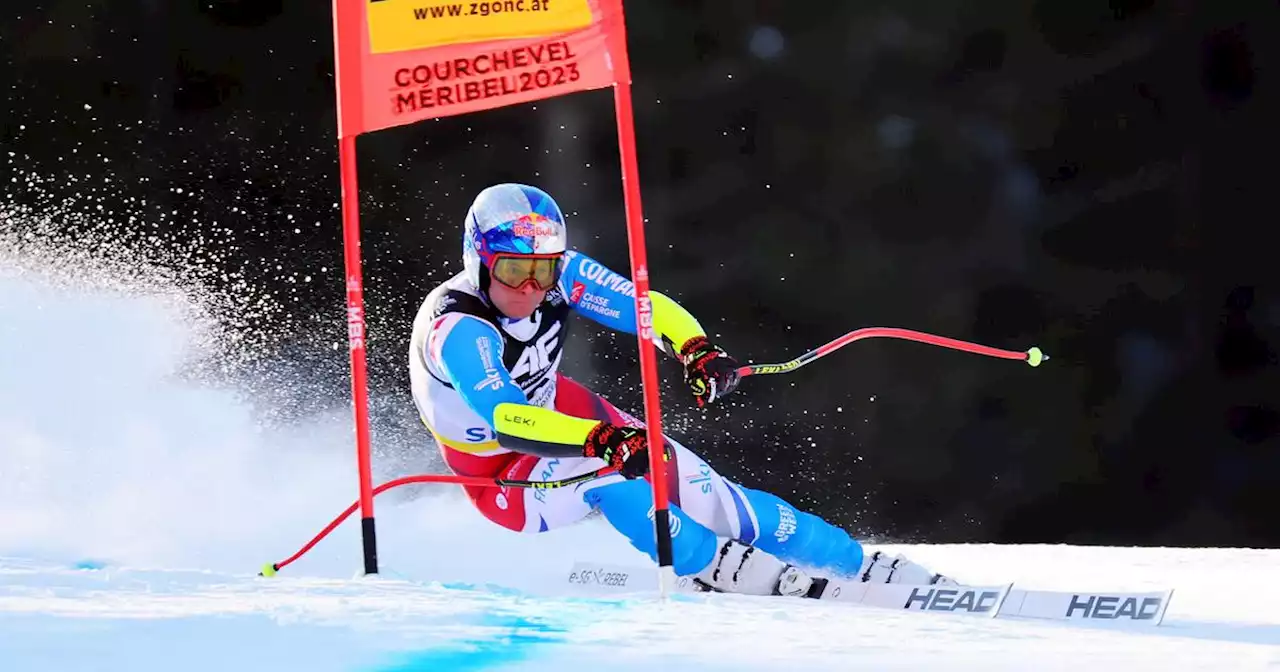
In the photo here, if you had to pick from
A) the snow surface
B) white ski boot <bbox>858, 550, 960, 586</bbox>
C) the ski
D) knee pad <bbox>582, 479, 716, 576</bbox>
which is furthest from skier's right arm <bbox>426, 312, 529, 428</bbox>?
white ski boot <bbox>858, 550, 960, 586</bbox>

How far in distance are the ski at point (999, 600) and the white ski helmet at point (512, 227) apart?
1.01 m

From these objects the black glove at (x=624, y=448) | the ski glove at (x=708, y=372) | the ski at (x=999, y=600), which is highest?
the ski glove at (x=708, y=372)

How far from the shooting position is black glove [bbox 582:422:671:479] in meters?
3.80

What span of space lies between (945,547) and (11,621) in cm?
360

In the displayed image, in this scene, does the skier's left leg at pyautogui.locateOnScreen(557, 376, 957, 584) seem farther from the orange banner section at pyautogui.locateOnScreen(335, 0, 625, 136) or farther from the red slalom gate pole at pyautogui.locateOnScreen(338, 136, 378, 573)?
the orange banner section at pyautogui.locateOnScreen(335, 0, 625, 136)

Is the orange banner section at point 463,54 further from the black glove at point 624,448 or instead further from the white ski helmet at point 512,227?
the black glove at point 624,448

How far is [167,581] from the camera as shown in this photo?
12.6 feet

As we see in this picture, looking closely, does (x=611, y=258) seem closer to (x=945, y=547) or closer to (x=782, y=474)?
(x=782, y=474)

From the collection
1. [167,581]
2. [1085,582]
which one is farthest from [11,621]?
[1085,582]

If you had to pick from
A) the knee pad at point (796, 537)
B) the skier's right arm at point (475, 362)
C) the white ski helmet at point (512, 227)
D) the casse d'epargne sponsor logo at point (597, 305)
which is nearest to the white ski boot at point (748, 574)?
the knee pad at point (796, 537)

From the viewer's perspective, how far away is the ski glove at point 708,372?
440cm

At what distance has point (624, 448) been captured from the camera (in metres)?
3.80

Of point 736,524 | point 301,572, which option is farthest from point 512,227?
point 301,572

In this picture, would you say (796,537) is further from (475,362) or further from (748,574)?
(475,362)
